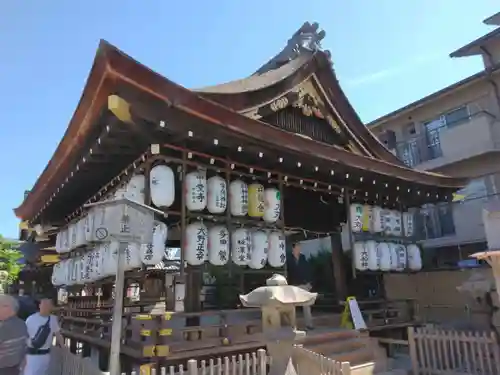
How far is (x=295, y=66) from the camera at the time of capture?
397 inches

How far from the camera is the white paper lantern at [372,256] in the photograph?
384 inches

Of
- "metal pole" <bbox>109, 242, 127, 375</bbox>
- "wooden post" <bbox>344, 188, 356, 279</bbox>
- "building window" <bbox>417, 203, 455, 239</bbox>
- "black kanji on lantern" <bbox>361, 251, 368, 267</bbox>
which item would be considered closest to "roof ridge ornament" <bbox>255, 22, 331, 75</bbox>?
"wooden post" <bbox>344, 188, 356, 279</bbox>

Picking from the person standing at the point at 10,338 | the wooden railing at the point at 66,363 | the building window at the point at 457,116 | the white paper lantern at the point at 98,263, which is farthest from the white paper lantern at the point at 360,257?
the building window at the point at 457,116

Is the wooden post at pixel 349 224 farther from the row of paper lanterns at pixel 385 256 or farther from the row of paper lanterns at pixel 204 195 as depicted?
the row of paper lanterns at pixel 204 195

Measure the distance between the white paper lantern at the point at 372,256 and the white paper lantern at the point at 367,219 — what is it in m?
0.43

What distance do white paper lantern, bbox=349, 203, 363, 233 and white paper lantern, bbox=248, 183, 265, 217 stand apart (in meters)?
3.07

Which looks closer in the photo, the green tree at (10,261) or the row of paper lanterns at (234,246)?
the row of paper lanterns at (234,246)

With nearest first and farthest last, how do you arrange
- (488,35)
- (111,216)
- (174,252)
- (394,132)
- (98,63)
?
(111,216) → (98,63) → (174,252) → (488,35) → (394,132)

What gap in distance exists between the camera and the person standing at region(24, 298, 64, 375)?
602cm

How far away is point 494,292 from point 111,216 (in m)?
8.07

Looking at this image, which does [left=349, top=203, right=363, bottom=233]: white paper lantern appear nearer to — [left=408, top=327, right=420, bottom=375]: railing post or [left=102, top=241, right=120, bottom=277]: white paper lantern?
[left=408, top=327, right=420, bottom=375]: railing post

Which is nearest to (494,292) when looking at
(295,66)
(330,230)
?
(330,230)

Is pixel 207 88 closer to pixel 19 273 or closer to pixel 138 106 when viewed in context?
pixel 138 106

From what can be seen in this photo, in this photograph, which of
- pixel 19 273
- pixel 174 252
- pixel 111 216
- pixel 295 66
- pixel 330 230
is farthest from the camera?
pixel 19 273
